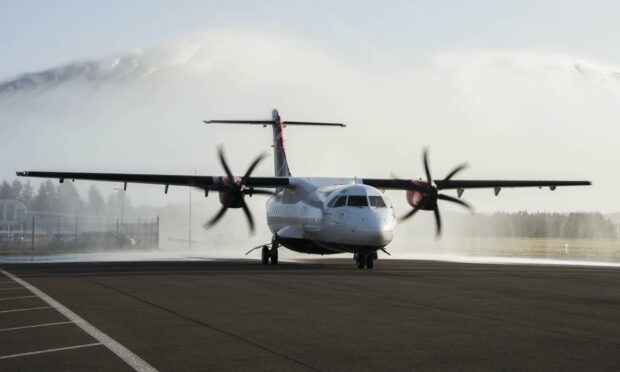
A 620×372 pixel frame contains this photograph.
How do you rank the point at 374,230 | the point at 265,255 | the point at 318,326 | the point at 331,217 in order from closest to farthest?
the point at 318,326, the point at 374,230, the point at 331,217, the point at 265,255

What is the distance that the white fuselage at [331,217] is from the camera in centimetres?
3059

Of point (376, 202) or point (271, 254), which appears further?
point (271, 254)

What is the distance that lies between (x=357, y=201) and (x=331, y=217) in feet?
5.11

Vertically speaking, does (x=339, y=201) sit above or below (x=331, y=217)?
above

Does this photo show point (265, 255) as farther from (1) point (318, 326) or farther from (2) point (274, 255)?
(1) point (318, 326)

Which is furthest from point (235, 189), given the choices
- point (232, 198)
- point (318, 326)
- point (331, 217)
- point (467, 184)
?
point (318, 326)

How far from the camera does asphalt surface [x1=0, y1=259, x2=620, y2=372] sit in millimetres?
9094

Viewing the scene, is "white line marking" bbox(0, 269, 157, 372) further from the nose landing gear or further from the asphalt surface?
the nose landing gear

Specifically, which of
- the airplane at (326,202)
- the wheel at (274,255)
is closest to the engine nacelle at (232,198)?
the airplane at (326,202)

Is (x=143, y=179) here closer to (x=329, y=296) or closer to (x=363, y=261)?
(x=363, y=261)

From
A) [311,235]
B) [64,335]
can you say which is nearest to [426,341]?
[64,335]

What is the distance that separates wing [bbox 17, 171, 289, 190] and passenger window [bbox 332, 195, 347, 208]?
676 centimetres

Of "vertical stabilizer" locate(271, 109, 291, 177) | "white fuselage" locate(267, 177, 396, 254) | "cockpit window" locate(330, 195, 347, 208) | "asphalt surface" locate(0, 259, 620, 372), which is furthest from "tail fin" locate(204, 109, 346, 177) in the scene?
"asphalt surface" locate(0, 259, 620, 372)

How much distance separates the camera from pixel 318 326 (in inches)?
484
